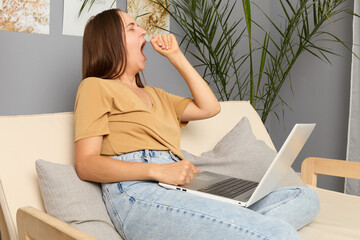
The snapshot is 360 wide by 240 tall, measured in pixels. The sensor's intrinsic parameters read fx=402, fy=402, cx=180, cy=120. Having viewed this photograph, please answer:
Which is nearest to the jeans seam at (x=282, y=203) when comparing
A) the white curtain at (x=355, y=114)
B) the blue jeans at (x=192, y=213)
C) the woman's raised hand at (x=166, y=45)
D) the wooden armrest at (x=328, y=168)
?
the blue jeans at (x=192, y=213)

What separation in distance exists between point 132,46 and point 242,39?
5.68 feet

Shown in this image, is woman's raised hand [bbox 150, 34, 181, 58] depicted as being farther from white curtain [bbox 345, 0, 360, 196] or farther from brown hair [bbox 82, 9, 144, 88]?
white curtain [bbox 345, 0, 360, 196]

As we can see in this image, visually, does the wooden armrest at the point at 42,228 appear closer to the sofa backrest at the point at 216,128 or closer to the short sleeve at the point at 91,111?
the short sleeve at the point at 91,111

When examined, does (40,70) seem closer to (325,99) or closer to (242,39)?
(242,39)

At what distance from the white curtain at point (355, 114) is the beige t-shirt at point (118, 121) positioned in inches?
62.9

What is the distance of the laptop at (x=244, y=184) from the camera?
3.37 ft

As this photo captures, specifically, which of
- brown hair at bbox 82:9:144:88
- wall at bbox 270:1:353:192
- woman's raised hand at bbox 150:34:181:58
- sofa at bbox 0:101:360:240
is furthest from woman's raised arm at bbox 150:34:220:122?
wall at bbox 270:1:353:192

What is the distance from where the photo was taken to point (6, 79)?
1825 mm

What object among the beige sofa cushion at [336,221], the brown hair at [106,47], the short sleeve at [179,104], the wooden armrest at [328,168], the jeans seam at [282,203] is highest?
the brown hair at [106,47]

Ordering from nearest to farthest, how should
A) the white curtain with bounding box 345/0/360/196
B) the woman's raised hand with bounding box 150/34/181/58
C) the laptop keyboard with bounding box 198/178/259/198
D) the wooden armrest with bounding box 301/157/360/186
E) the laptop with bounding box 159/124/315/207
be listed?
the laptop with bounding box 159/124/315/207 < the laptop keyboard with bounding box 198/178/259/198 < the woman's raised hand with bounding box 150/34/181/58 < the wooden armrest with bounding box 301/157/360/186 < the white curtain with bounding box 345/0/360/196

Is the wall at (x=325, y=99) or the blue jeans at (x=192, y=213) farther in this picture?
the wall at (x=325, y=99)

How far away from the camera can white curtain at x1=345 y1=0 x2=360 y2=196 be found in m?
2.56

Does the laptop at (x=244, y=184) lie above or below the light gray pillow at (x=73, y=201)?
above

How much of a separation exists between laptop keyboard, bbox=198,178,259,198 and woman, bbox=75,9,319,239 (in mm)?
66
